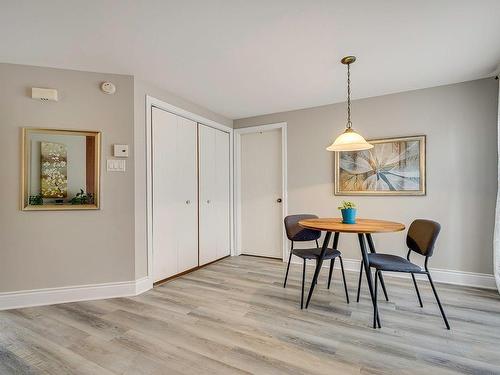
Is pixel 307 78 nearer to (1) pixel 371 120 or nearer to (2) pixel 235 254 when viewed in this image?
(1) pixel 371 120

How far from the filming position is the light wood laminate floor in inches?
61.9

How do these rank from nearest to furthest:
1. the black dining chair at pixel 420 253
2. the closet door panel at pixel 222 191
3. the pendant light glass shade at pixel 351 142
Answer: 1. the black dining chair at pixel 420 253
2. the pendant light glass shade at pixel 351 142
3. the closet door panel at pixel 222 191

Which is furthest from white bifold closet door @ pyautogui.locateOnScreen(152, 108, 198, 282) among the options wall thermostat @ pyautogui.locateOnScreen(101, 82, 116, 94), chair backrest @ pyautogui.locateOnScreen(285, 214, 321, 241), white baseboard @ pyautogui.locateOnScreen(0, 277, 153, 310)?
chair backrest @ pyautogui.locateOnScreen(285, 214, 321, 241)

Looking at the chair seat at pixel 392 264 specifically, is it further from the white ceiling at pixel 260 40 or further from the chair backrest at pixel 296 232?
the white ceiling at pixel 260 40

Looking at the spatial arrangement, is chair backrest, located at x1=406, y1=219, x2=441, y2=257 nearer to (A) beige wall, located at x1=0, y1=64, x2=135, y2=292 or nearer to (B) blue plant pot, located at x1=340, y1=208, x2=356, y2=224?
(B) blue plant pot, located at x1=340, y1=208, x2=356, y2=224

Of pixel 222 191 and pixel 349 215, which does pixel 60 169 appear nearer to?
pixel 222 191

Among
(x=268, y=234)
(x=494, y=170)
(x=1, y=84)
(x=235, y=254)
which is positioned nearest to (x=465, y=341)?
(x=494, y=170)

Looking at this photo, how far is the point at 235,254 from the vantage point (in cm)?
424

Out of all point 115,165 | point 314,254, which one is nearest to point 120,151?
point 115,165

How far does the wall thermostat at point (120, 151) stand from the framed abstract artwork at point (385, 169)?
259 centimetres

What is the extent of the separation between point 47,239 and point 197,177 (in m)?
1.78

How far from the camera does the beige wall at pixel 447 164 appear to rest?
273 cm

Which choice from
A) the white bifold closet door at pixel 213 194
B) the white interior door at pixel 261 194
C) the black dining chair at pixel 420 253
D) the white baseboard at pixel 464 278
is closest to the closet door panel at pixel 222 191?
the white bifold closet door at pixel 213 194

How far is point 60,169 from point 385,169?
365 cm
